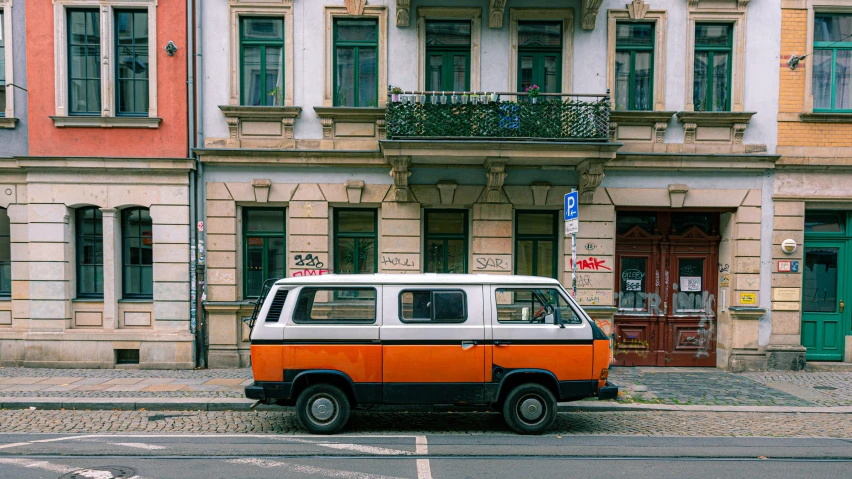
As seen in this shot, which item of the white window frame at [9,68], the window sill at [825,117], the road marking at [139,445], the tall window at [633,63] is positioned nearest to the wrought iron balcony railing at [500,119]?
the tall window at [633,63]

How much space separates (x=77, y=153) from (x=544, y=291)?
1050 cm

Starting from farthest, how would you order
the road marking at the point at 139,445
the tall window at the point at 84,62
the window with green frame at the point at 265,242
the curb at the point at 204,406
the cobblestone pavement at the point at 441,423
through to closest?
the window with green frame at the point at 265,242 → the tall window at the point at 84,62 → the curb at the point at 204,406 → the cobblestone pavement at the point at 441,423 → the road marking at the point at 139,445

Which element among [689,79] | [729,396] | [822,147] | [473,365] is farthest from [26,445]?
[822,147]

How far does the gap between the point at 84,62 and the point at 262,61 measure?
13.0 feet

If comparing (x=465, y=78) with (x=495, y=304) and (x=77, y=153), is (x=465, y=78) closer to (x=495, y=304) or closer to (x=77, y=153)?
(x=495, y=304)

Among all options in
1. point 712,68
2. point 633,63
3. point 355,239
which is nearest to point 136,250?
point 355,239

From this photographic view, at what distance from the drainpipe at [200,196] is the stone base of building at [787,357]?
1260 cm

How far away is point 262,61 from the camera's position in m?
11.5

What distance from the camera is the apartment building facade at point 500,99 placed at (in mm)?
11297

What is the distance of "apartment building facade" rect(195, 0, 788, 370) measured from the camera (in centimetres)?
1130

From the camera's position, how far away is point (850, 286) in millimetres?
11602

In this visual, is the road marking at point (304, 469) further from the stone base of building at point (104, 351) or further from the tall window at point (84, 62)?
the tall window at point (84, 62)

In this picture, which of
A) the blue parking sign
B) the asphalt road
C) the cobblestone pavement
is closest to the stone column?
the cobblestone pavement

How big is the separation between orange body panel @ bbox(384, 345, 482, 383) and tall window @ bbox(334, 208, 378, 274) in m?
A: 4.92
